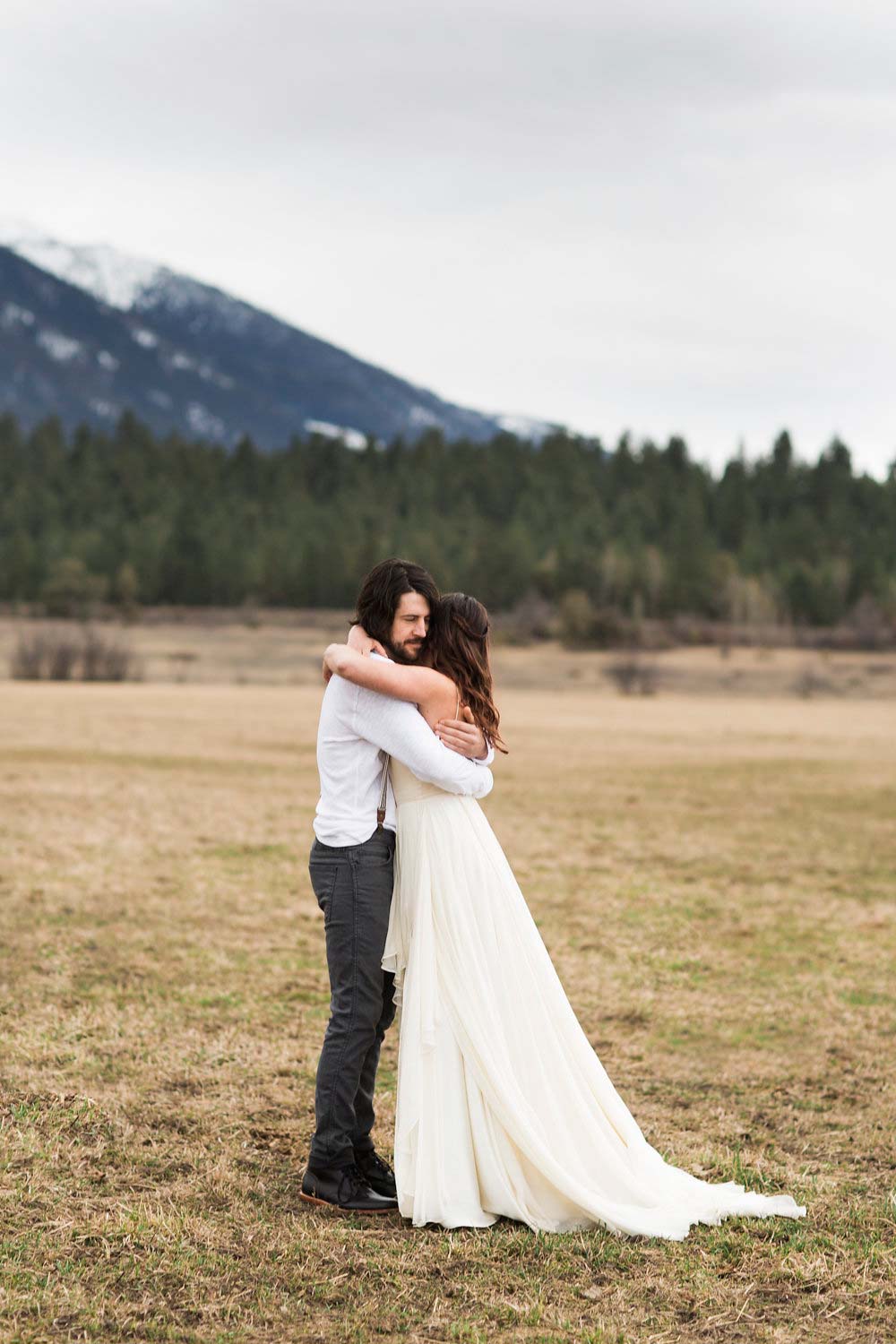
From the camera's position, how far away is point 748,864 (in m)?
13.3

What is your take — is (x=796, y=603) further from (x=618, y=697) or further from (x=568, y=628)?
(x=618, y=697)

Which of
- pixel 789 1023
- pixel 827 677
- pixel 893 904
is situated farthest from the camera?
pixel 827 677

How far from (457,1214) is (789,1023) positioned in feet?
13.3

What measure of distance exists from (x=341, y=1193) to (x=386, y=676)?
196cm

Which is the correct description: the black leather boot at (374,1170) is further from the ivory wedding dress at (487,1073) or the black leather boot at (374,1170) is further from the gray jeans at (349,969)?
the ivory wedding dress at (487,1073)

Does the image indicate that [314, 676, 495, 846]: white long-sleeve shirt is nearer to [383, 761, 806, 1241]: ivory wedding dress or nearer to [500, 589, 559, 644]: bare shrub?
[383, 761, 806, 1241]: ivory wedding dress

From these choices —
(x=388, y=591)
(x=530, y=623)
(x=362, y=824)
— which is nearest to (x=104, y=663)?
(x=362, y=824)

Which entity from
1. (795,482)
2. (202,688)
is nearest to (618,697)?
(202,688)

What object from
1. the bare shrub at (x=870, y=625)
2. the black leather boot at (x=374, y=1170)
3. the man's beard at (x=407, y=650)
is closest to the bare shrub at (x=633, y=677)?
the bare shrub at (x=870, y=625)

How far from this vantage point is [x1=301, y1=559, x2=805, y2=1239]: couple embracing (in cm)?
466

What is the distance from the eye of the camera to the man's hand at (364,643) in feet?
15.5

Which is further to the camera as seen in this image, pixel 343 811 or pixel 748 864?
pixel 748 864

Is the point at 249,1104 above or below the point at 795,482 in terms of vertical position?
below

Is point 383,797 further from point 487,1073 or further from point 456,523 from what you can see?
point 456,523
